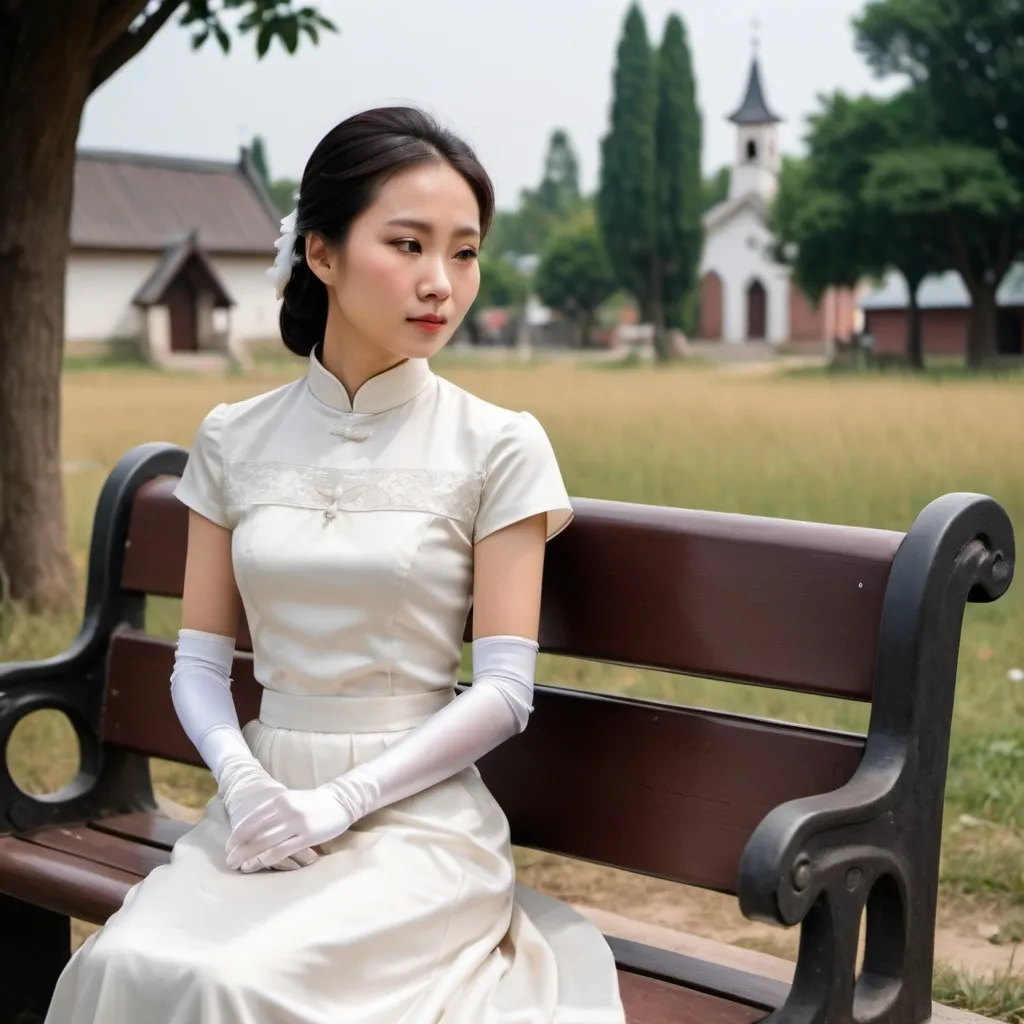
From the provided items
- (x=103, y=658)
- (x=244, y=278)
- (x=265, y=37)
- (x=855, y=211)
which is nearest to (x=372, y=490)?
(x=103, y=658)

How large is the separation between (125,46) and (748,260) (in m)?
53.1

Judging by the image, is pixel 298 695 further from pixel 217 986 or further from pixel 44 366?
pixel 44 366

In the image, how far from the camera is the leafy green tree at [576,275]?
57594mm

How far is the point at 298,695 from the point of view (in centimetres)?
212

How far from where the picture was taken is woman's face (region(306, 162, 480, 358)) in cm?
207

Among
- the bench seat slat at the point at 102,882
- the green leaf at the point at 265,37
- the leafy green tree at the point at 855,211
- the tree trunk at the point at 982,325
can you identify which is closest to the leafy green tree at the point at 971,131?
the tree trunk at the point at 982,325

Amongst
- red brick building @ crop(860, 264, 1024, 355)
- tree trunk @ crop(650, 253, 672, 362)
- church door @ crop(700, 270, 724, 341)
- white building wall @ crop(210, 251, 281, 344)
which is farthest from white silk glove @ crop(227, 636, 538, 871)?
church door @ crop(700, 270, 724, 341)

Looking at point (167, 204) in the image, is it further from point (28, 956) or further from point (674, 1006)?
point (674, 1006)

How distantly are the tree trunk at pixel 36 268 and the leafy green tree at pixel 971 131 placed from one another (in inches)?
1143

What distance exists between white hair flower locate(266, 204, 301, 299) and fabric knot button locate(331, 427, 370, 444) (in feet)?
0.86

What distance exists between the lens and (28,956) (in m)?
2.94

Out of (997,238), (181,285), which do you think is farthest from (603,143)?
(181,285)

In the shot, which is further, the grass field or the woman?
the grass field

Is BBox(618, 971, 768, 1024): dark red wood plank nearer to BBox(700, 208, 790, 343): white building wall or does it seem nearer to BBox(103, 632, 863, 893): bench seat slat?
BBox(103, 632, 863, 893): bench seat slat
